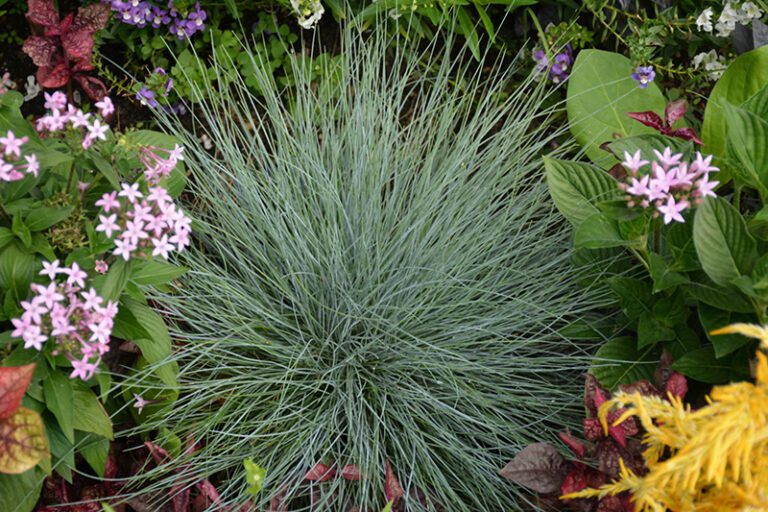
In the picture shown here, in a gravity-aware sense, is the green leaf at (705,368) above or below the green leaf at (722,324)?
below

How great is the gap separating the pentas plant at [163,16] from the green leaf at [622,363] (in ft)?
4.91

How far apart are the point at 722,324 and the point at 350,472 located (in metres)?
0.89

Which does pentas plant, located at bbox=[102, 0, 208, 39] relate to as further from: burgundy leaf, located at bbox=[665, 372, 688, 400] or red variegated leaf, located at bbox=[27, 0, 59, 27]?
burgundy leaf, located at bbox=[665, 372, 688, 400]

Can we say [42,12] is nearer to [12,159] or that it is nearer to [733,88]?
[12,159]

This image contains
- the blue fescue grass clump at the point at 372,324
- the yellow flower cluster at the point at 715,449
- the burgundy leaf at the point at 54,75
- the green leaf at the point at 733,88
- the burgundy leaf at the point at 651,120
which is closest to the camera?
the yellow flower cluster at the point at 715,449

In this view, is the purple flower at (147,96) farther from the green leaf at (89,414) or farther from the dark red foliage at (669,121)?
the dark red foliage at (669,121)

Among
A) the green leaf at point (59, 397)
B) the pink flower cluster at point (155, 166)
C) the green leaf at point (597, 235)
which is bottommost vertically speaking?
the green leaf at point (59, 397)

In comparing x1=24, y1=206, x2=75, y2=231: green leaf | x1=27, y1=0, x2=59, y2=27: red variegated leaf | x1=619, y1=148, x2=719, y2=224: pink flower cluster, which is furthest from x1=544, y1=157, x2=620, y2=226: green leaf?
x1=27, y1=0, x2=59, y2=27: red variegated leaf

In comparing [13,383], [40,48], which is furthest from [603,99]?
[13,383]

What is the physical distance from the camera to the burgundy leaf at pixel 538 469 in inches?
61.5

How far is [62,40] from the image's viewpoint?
205 cm

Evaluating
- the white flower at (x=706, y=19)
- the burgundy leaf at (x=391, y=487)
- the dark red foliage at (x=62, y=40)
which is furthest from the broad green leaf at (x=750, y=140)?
the dark red foliage at (x=62, y=40)

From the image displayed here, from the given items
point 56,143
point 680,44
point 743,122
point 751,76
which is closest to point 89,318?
point 56,143

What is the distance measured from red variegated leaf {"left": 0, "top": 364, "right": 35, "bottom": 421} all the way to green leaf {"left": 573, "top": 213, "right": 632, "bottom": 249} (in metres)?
1.09
